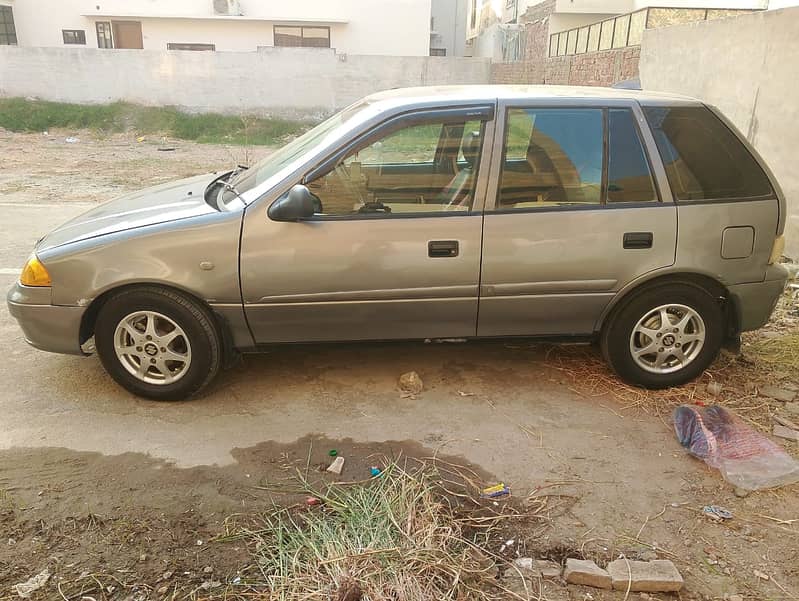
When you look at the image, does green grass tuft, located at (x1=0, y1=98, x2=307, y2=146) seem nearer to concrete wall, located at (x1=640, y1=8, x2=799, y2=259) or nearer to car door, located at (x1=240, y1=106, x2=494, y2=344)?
concrete wall, located at (x1=640, y1=8, x2=799, y2=259)

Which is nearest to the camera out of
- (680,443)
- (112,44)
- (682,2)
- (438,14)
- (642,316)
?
(680,443)

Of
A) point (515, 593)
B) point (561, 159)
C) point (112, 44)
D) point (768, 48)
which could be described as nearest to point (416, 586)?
Answer: point (515, 593)

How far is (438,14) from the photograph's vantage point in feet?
132

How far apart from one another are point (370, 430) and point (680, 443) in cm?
175

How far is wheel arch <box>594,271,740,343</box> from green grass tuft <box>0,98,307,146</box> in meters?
16.3

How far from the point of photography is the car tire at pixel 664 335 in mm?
3994

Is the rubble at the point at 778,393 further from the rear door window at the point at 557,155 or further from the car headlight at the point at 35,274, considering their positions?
the car headlight at the point at 35,274

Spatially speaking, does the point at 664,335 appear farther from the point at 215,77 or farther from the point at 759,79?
the point at 215,77

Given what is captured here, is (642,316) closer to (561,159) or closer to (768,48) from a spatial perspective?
(561,159)

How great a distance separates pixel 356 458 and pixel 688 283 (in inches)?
89.2

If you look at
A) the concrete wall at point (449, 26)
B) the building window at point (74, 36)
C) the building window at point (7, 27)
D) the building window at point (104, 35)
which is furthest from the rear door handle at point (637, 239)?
the concrete wall at point (449, 26)

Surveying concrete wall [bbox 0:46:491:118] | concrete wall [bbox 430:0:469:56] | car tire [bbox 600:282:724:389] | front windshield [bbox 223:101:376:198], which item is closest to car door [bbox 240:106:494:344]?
front windshield [bbox 223:101:376:198]

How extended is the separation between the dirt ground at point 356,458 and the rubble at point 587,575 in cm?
4

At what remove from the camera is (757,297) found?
4.06 m
